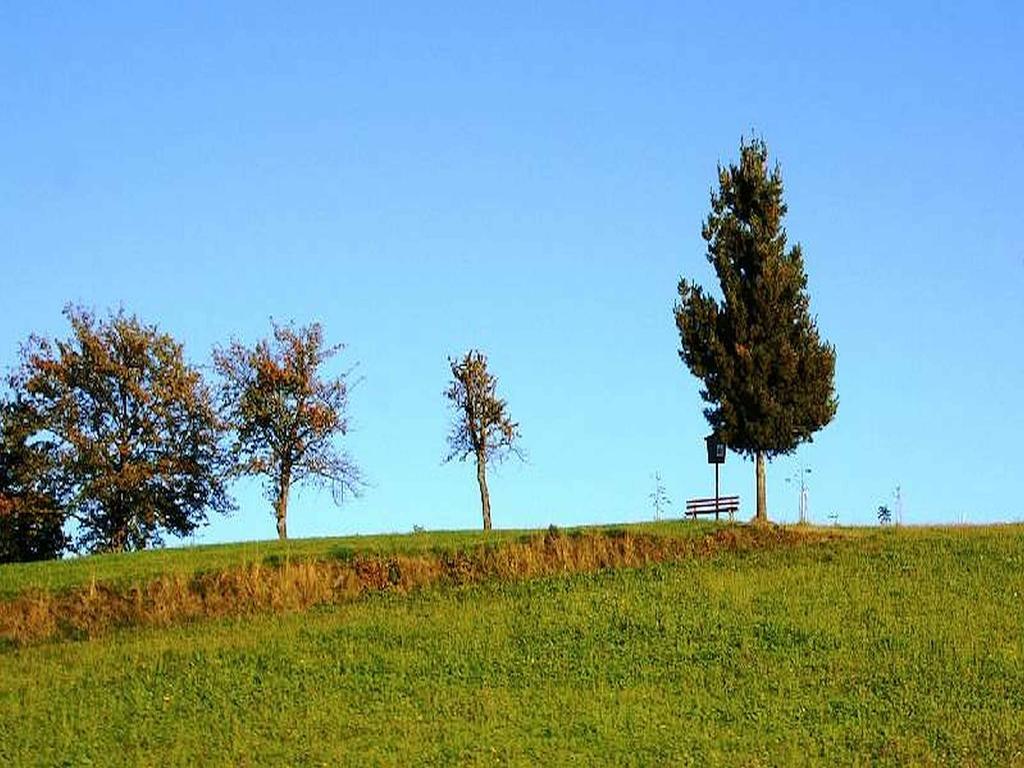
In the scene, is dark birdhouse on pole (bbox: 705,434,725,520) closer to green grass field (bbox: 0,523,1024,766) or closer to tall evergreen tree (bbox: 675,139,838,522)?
tall evergreen tree (bbox: 675,139,838,522)

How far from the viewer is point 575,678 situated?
2928 centimetres

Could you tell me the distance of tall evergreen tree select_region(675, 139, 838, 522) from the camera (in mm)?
61094

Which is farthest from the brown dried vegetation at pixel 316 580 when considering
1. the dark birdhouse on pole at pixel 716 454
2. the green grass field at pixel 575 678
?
the dark birdhouse on pole at pixel 716 454

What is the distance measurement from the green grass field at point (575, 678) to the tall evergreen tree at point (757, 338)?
20.4 metres

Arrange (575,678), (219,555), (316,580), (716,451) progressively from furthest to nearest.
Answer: (716,451) < (219,555) < (316,580) < (575,678)

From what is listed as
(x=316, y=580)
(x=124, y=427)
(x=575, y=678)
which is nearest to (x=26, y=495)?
(x=124, y=427)

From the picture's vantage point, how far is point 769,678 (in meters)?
29.2

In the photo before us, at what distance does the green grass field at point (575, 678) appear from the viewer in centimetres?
2508

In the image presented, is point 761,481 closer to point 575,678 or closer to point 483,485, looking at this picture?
point 483,485

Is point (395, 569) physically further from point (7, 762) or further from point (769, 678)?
point (7, 762)

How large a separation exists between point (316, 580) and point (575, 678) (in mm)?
13827

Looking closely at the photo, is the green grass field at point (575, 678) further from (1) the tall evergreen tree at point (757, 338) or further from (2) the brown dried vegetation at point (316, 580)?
(1) the tall evergreen tree at point (757, 338)

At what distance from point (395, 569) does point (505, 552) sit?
350 cm

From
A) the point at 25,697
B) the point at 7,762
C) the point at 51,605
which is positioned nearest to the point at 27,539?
the point at 51,605
